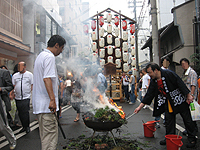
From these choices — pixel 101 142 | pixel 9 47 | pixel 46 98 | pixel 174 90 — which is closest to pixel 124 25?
pixel 9 47

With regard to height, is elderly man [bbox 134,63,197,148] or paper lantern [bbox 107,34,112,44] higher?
paper lantern [bbox 107,34,112,44]

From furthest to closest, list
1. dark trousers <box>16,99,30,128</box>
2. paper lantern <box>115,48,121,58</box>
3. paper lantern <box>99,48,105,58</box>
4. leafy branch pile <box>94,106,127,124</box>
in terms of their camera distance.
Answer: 1. paper lantern <box>115,48,121,58</box>
2. paper lantern <box>99,48,105,58</box>
3. dark trousers <box>16,99,30,128</box>
4. leafy branch pile <box>94,106,127,124</box>

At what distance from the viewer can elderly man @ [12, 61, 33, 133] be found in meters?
5.16

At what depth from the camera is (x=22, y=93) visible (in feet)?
17.1

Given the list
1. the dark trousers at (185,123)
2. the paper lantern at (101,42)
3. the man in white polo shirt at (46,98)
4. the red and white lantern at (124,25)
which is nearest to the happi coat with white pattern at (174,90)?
the dark trousers at (185,123)

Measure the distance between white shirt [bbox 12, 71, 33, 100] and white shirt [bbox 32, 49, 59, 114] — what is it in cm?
273

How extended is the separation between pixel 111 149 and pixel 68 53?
8470mm

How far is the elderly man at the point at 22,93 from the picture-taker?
16.9ft

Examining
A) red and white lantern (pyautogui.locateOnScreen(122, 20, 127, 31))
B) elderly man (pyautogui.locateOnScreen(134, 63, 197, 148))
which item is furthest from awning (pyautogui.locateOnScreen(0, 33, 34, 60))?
red and white lantern (pyautogui.locateOnScreen(122, 20, 127, 31))

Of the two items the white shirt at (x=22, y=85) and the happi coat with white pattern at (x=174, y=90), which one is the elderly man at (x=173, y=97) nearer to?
the happi coat with white pattern at (x=174, y=90)

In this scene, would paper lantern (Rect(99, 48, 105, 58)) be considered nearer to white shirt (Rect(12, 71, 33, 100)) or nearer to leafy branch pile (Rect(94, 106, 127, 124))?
white shirt (Rect(12, 71, 33, 100))

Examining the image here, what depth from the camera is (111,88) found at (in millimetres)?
13688

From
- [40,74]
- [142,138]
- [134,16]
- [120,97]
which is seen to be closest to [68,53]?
[120,97]

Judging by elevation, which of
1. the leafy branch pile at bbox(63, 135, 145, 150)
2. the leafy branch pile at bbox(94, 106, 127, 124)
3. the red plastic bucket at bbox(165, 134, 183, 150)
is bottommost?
the leafy branch pile at bbox(63, 135, 145, 150)
